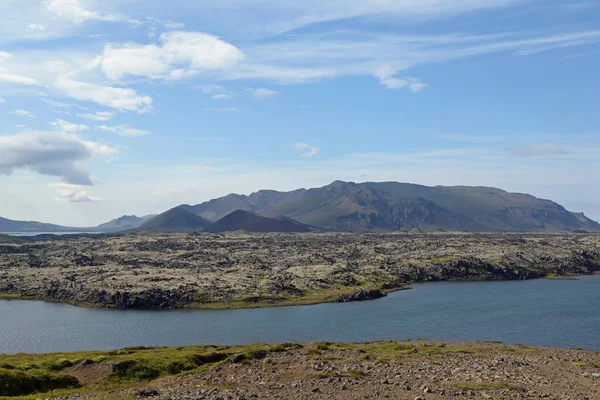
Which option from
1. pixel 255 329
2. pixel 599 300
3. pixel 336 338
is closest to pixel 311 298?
pixel 255 329

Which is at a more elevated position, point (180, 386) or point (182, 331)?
point (180, 386)

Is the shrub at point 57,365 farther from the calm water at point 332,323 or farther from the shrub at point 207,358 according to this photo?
the calm water at point 332,323

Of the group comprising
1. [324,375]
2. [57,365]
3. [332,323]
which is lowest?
[332,323]

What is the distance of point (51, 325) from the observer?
403 feet

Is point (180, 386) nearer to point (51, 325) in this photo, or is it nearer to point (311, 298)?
point (51, 325)

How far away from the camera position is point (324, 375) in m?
46.8

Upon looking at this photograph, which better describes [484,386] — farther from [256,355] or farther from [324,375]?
[256,355]

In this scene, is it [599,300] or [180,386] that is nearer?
[180,386]

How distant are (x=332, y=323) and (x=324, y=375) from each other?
71.5m

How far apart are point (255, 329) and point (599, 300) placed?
341 feet

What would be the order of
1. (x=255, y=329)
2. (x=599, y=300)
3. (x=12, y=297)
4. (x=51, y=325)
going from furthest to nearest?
(x=12, y=297) < (x=599, y=300) < (x=51, y=325) < (x=255, y=329)

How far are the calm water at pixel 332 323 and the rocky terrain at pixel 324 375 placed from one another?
38.0 metres

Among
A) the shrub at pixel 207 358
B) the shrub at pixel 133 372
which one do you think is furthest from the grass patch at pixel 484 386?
the shrub at pixel 133 372

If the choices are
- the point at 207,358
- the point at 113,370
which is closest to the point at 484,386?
the point at 207,358
